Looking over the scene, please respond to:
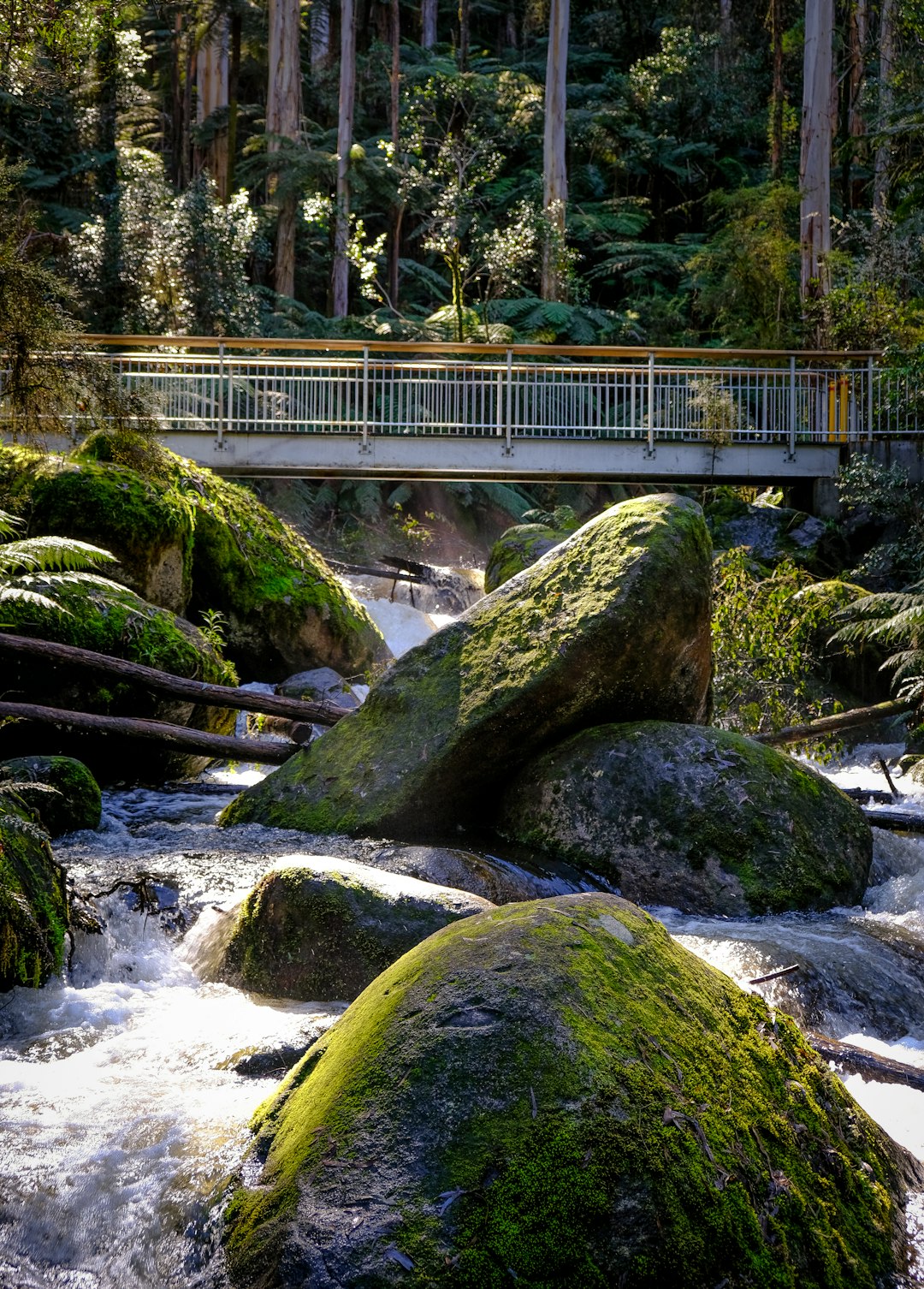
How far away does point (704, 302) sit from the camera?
23016 mm

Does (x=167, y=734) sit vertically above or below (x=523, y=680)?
below

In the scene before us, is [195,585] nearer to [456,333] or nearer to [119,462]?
[119,462]

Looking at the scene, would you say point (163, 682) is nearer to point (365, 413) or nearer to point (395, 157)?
point (365, 413)

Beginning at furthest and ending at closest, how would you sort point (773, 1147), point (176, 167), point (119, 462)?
1. point (176, 167)
2. point (119, 462)
3. point (773, 1147)

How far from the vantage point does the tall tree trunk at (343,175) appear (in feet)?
82.5

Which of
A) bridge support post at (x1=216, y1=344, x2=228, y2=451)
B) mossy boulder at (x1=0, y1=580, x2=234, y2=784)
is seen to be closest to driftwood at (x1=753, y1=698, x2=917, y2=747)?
mossy boulder at (x1=0, y1=580, x2=234, y2=784)

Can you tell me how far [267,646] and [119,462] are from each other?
2.36 m

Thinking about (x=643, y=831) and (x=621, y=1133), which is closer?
(x=621, y=1133)

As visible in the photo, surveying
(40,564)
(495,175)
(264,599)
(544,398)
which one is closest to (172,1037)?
(40,564)

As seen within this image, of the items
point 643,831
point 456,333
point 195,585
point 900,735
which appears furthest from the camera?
point 456,333

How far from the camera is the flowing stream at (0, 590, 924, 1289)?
2.53 m

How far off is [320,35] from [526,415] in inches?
965

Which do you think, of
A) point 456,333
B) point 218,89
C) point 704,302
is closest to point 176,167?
point 218,89

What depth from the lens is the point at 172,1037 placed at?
3.64 meters
